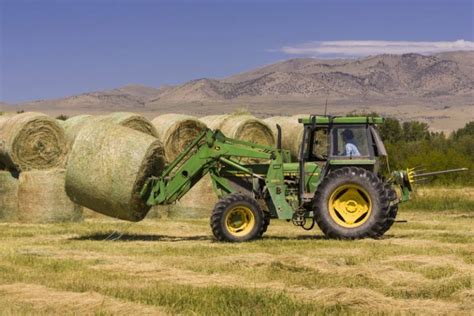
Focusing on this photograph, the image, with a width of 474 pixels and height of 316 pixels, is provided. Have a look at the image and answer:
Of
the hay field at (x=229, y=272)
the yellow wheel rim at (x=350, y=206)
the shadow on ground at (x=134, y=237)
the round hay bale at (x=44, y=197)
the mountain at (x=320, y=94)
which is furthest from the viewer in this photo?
the mountain at (x=320, y=94)

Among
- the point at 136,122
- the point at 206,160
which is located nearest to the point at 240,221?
the point at 206,160

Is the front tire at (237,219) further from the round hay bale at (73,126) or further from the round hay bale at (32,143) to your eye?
the round hay bale at (73,126)

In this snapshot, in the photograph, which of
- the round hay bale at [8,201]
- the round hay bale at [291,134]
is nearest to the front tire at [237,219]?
the round hay bale at [8,201]

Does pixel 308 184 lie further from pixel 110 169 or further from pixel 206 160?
pixel 110 169

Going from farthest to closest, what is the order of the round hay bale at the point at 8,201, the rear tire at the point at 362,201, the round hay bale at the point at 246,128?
the round hay bale at the point at 246,128
the round hay bale at the point at 8,201
the rear tire at the point at 362,201

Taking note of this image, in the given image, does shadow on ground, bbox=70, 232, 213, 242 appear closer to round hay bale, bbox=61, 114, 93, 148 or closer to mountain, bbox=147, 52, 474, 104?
round hay bale, bbox=61, 114, 93, 148

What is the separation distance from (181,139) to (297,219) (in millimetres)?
7667

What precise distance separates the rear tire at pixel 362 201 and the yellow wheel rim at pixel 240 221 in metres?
1.08

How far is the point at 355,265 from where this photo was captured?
1200cm

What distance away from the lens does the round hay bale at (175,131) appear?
22.8 m

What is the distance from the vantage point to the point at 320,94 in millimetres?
164750

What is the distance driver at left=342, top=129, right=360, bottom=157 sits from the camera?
15773 mm

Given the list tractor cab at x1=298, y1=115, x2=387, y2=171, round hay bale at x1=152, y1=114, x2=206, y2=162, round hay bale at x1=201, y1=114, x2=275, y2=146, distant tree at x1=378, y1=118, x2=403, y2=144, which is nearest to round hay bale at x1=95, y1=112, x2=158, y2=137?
round hay bale at x1=152, y1=114, x2=206, y2=162

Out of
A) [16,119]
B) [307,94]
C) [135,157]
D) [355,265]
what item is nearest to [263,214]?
[135,157]
